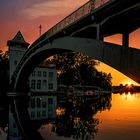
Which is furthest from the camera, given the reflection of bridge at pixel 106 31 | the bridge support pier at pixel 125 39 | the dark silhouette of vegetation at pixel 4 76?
the dark silhouette of vegetation at pixel 4 76

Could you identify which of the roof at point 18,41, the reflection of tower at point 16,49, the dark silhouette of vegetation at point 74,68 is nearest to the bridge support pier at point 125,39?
the reflection of tower at point 16,49

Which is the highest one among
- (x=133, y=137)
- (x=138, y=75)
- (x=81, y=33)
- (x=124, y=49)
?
(x=81, y=33)

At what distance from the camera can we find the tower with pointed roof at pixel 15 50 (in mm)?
89125

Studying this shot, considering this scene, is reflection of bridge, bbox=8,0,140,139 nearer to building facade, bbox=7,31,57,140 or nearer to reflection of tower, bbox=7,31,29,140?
building facade, bbox=7,31,57,140

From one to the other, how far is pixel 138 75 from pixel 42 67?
76.3 meters

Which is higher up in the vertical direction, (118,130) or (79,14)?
(79,14)

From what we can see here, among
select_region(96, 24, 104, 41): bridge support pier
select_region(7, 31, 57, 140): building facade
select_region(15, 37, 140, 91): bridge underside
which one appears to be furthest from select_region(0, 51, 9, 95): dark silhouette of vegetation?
select_region(96, 24, 104, 41): bridge support pier

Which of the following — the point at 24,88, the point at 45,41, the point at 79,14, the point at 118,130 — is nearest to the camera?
the point at 118,130

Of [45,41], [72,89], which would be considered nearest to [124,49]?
[45,41]

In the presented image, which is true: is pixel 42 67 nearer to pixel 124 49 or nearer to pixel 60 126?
pixel 60 126

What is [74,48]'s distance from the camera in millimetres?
33375

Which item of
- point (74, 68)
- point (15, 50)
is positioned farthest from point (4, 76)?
point (74, 68)

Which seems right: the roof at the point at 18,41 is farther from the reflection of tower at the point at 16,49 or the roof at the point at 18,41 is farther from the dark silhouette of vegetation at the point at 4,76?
the dark silhouette of vegetation at the point at 4,76

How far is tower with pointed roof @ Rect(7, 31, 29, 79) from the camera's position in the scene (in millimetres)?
89125
